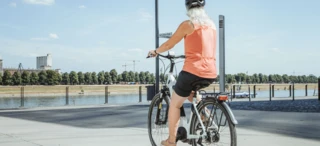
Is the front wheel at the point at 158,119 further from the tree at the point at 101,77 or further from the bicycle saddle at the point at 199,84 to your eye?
Answer: the tree at the point at 101,77

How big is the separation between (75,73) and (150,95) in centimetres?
12999

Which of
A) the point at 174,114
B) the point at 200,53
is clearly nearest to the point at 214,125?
the point at 174,114

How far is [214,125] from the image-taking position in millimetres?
3504

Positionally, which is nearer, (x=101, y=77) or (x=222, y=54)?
(x=222, y=54)

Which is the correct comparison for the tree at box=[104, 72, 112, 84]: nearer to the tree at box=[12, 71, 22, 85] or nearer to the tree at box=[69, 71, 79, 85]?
the tree at box=[69, 71, 79, 85]

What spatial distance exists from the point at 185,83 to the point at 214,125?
0.47 metres

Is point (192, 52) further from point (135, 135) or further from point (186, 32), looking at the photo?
point (135, 135)

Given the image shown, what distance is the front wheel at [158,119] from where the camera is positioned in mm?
4243

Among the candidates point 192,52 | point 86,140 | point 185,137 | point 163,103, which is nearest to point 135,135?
point 86,140

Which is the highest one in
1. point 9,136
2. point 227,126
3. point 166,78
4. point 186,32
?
point 186,32

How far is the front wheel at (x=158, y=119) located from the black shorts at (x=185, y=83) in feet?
1.78

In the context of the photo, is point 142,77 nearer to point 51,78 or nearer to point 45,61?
point 51,78

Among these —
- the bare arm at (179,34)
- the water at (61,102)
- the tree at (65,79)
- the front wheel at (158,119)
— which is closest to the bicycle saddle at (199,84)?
the bare arm at (179,34)

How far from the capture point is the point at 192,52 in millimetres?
3463
